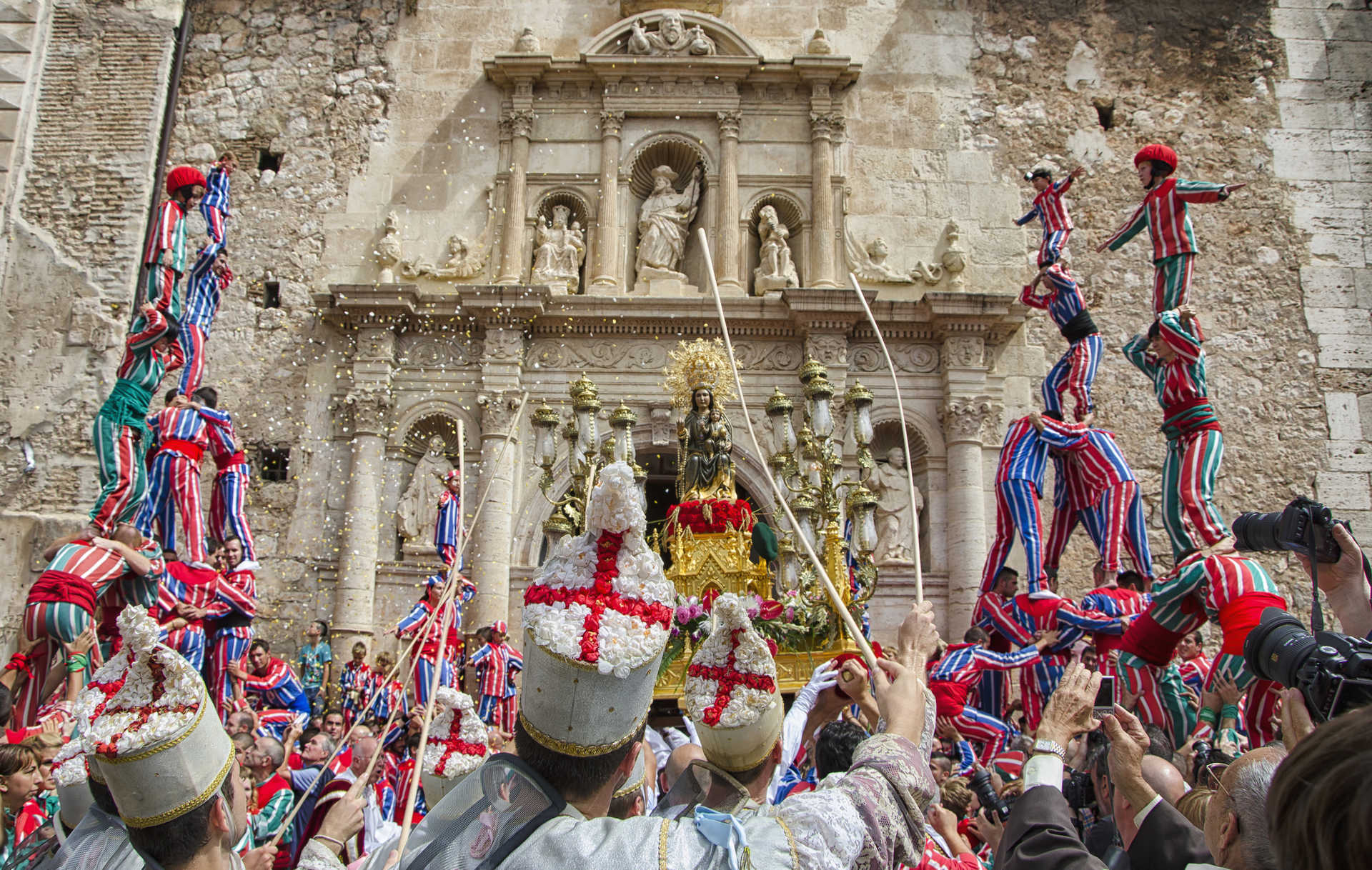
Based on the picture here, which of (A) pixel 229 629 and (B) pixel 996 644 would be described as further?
(A) pixel 229 629

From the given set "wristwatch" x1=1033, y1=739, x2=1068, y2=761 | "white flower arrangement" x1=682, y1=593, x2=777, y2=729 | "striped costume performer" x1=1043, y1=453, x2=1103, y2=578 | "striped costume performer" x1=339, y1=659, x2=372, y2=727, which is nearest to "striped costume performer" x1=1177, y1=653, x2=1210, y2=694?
"striped costume performer" x1=1043, y1=453, x2=1103, y2=578

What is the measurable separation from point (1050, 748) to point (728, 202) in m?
11.9

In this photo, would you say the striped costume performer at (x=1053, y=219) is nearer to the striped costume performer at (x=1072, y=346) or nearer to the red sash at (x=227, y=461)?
the striped costume performer at (x=1072, y=346)

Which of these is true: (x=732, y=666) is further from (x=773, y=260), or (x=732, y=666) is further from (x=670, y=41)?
(x=670, y=41)

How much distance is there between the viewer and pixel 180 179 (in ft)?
30.2

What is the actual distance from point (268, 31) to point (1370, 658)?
1596 cm

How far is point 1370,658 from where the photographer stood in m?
2.25

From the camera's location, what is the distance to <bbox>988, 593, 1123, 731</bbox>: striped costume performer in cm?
669

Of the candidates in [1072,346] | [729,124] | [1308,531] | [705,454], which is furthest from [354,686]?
[1308,531]

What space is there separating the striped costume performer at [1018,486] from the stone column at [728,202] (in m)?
6.01

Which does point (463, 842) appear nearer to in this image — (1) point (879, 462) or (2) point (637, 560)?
(2) point (637, 560)

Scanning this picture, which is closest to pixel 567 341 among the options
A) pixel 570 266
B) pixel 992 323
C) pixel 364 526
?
pixel 570 266

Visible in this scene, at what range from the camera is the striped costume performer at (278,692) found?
897cm

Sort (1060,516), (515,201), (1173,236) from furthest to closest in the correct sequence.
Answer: (515,201) < (1060,516) < (1173,236)
